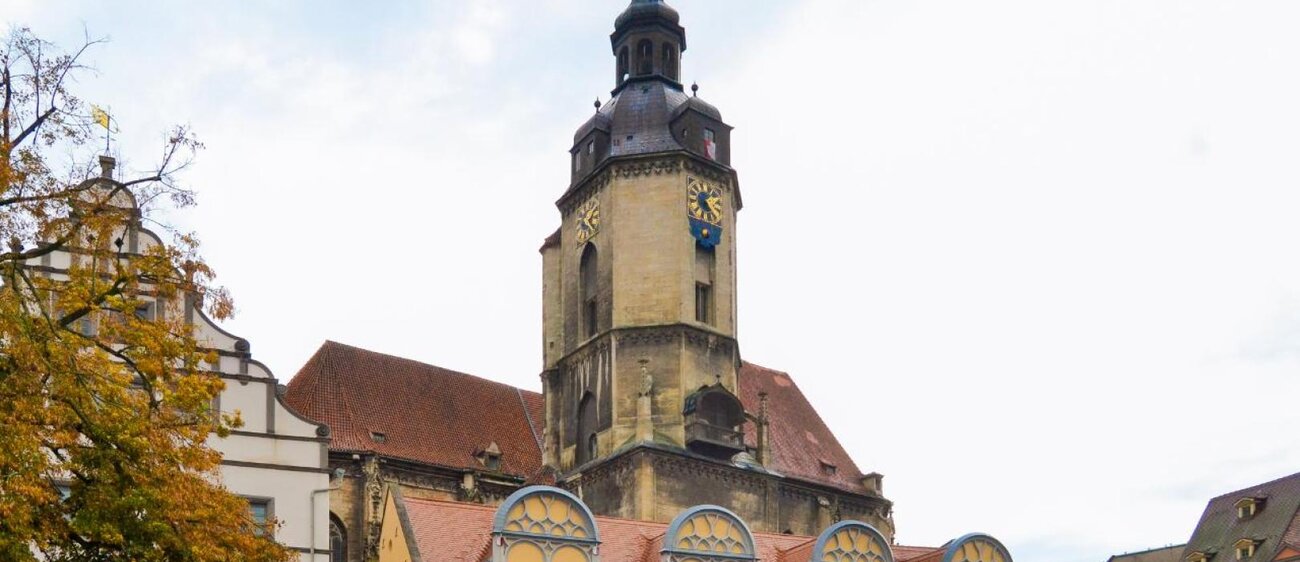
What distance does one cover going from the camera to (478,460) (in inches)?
Result: 1873

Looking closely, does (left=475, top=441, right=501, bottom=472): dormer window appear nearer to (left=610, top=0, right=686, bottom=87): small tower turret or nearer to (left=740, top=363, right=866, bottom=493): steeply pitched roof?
(left=740, top=363, right=866, bottom=493): steeply pitched roof

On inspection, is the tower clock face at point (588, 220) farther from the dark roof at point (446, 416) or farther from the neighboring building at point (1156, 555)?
the neighboring building at point (1156, 555)

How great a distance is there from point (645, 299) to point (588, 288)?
2.98m

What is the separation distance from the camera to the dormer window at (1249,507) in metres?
54.8

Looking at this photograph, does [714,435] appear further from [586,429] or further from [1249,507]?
[1249,507]

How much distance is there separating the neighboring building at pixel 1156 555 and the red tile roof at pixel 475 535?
153 feet

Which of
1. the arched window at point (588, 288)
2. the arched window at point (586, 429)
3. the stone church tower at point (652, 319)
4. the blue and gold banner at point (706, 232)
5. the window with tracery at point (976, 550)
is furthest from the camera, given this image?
the arched window at point (588, 288)

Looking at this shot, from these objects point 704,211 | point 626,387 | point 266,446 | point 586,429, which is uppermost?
point 704,211

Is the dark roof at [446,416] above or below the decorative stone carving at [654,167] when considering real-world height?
below

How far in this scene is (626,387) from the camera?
4759 cm

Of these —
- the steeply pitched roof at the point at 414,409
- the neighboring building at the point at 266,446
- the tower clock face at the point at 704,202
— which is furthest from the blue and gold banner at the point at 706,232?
the neighboring building at the point at 266,446

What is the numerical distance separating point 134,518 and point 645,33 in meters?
37.6

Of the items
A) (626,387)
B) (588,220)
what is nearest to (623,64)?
(588,220)

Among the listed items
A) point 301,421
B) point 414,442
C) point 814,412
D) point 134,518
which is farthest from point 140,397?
point 814,412
